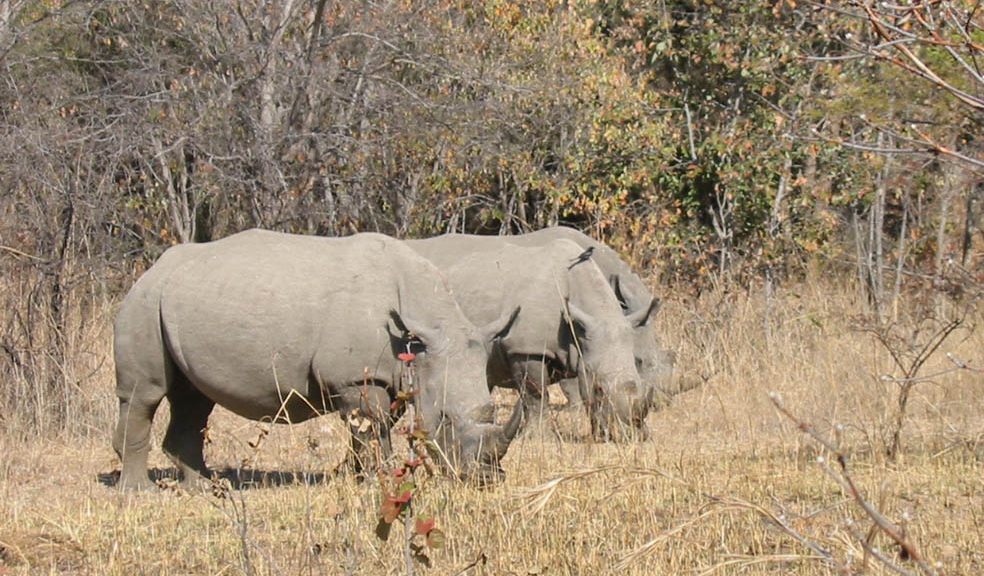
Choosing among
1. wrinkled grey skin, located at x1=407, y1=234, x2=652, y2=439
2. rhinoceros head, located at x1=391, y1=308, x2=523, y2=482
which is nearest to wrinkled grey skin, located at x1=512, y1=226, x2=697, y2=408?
wrinkled grey skin, located at x1=407, y1=234, x2=652, y2=439

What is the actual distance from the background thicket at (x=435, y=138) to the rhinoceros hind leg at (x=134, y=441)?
179 cm

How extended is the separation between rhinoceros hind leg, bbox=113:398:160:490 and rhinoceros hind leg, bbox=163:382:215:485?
0.25 meters

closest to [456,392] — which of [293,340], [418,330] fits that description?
[418,330]

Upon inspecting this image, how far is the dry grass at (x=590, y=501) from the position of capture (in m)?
5.76

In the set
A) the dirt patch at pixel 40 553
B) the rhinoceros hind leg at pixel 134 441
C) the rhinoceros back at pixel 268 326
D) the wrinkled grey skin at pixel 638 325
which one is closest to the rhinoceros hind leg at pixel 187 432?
the rhinoceros hind leg at pixel 134 441

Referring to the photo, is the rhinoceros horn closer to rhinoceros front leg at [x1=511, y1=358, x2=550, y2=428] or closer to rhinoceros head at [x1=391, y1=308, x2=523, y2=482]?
rhinoceros head at [x1=391, y1=308, x2=523, y2=482]

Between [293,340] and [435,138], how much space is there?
251 inches

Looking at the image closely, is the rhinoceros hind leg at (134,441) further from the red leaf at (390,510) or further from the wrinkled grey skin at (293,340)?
the red leaf at (390,510)

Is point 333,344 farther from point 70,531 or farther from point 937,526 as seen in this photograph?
point 937,526

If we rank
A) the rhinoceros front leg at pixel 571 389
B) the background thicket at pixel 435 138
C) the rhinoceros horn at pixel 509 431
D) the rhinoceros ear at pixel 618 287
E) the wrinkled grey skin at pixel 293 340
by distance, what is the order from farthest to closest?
the rhinoceros ear at pixel 618 287 → the rhinoceros front leg at pixel 571 389 → the background thicket at pixel 435 138 → the wrinkled grey skin at pixel 293 340 → the rhinoceros horn at pixel 509 431

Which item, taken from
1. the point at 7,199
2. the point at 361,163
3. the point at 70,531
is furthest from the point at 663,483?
the point at 361,163

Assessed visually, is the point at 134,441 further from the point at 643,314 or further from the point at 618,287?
the point at 618,287

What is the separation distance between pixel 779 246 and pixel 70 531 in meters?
10.7

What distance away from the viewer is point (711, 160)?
52.8ft
